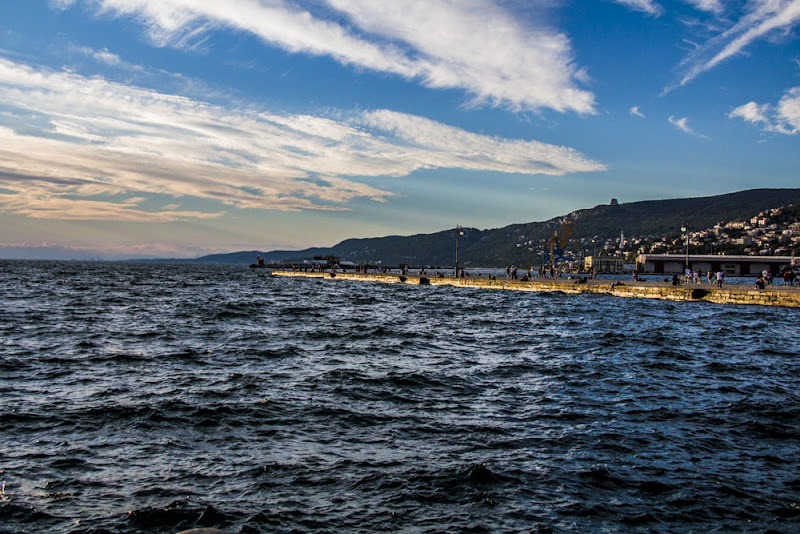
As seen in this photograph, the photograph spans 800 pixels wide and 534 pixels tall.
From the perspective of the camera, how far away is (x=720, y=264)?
529 ft

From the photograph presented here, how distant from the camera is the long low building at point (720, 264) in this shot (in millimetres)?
155125

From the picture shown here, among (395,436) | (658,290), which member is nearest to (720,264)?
(658,290)

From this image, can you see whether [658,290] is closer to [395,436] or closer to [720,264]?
[395,436]

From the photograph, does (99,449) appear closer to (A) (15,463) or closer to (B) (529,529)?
(A) (15,463)

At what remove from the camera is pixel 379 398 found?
1453 centimetres

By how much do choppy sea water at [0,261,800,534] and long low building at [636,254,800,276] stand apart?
157m

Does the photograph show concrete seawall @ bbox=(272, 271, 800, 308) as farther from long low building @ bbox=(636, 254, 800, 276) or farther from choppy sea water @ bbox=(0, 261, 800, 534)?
long low building @ bbox=(636, 254, 800, 276)

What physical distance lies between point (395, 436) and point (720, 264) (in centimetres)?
17994

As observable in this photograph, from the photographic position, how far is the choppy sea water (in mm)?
7910

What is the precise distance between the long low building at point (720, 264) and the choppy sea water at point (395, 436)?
157348mm

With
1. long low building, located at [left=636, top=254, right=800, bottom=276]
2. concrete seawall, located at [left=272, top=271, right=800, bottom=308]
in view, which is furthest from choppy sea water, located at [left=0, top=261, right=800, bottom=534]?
long low building, located at [left=636, top=254, right=800, bottom=276]

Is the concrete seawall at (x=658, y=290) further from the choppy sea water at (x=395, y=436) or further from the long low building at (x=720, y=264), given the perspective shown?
the long low building at (x=720, y=264)

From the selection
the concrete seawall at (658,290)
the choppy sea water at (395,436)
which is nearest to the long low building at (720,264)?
the concrete seawall at (658,290)

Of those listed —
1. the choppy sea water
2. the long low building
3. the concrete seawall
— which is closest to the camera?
the choppy sea water
